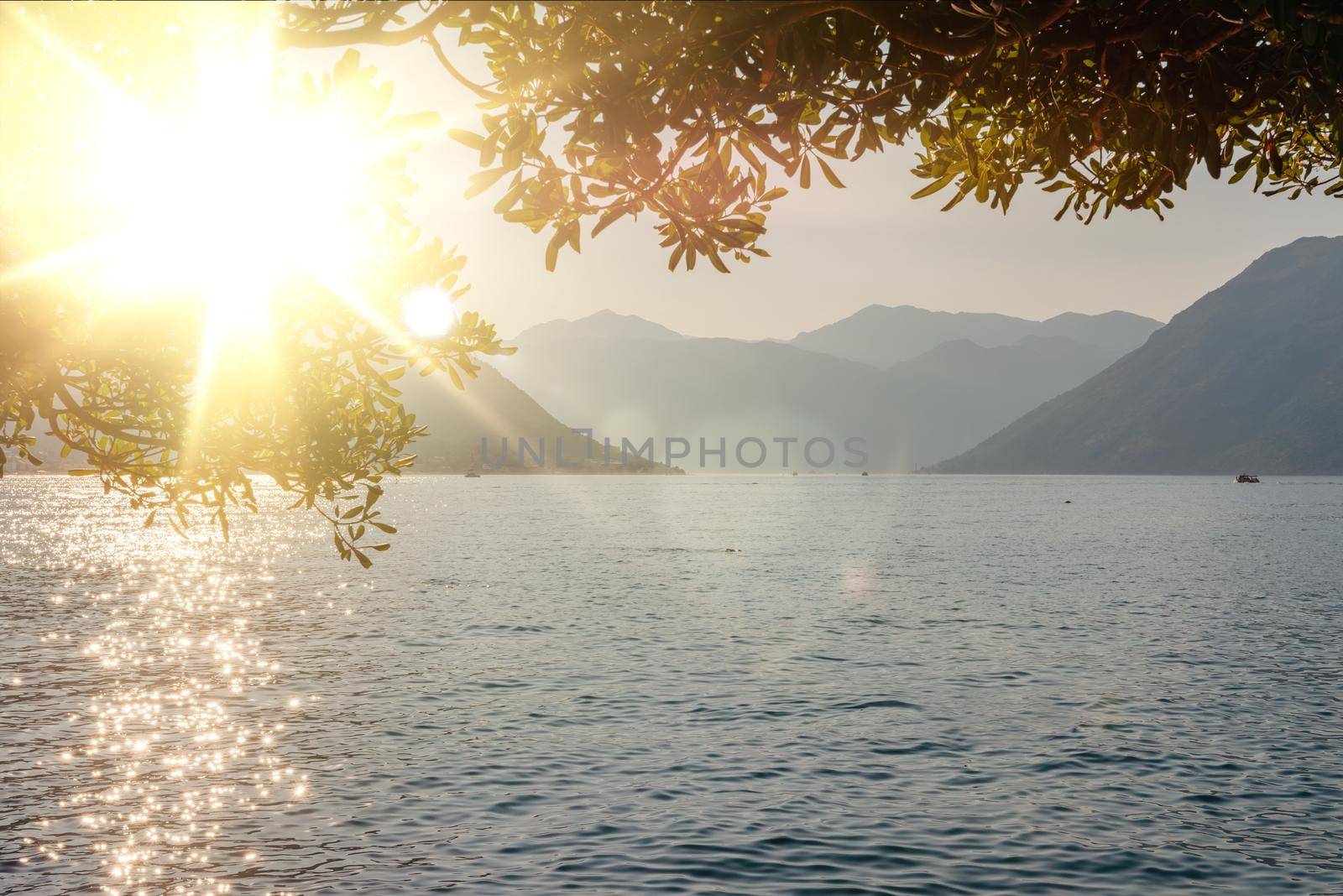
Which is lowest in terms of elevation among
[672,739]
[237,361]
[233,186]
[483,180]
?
[672,739]

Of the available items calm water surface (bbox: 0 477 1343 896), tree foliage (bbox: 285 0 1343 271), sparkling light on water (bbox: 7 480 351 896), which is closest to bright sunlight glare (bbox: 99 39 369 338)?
tree foliage (bbox: 285 0 1343 271)

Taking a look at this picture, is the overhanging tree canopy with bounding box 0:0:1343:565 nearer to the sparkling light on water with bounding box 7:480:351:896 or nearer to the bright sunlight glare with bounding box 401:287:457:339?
the bright sunlight glare with bounding box 401:287:457:339

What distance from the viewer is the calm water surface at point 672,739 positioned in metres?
16.8

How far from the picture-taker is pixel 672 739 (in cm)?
2539

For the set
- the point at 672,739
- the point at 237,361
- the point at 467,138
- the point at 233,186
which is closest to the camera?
the point at 467,138

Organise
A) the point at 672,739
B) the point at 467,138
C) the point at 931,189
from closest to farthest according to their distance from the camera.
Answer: the point at 467,138 → the point at 931,189 → the point at 672,739

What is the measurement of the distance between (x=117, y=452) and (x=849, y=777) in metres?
14.8

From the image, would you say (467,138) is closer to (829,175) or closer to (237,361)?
(829,175)

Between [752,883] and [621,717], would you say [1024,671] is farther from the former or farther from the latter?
[752,883]

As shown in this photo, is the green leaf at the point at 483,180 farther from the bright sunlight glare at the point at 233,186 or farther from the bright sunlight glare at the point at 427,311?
the bright sunlight glare at the point at 427,311

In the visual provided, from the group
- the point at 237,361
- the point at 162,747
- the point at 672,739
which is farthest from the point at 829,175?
the point at 162,747

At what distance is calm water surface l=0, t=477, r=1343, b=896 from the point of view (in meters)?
16.8

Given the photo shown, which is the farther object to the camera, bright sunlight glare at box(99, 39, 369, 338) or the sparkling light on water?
the sparkling light on water

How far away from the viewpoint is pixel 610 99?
20.6 feet
